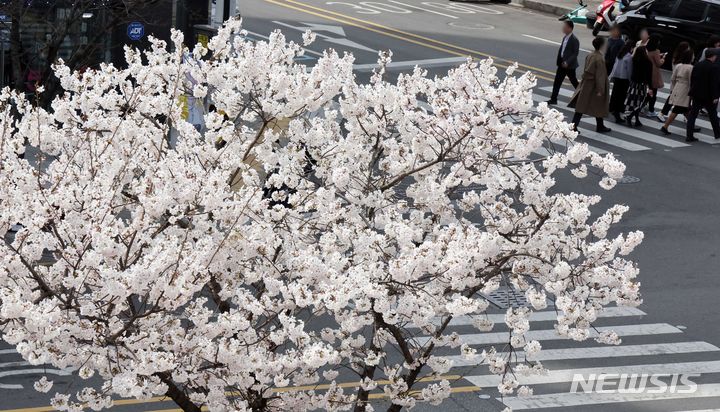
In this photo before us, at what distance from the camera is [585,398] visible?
40.4 ft

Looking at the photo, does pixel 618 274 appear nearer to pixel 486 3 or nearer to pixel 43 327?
pixel 43 327

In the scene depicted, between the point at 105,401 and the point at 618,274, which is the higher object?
the point at 618,274

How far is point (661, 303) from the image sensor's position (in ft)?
49.6

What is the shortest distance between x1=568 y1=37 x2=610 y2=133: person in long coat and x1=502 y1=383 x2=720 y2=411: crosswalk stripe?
10.4 metres

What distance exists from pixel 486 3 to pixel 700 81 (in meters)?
15.7

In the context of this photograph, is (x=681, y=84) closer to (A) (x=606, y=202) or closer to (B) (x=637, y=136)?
(B) (x=637, y=136)

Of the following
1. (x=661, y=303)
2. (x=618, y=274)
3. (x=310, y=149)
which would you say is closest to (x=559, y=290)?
(x=618, y=274)

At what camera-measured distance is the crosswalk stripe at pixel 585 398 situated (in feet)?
39.9

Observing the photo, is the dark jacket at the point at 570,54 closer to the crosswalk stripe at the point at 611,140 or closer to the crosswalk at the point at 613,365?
the crosswalk stripe at the point at 611,140

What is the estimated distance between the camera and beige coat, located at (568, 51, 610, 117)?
22.4 m


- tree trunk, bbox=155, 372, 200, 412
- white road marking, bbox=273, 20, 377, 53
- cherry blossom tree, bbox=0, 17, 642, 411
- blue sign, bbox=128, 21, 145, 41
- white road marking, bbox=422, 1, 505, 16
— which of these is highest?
cherry blossom tree, bbox=0, 17, 642, 411

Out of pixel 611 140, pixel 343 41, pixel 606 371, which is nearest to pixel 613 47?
pixel 611 140

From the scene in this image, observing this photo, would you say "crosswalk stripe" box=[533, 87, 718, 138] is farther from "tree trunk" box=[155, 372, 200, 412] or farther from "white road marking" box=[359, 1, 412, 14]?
"tree trunk" box=[155, 372, 200, 412]

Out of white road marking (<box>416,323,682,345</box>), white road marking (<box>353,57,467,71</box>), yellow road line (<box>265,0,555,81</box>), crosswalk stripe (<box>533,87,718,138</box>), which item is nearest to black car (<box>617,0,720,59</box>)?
crosswalk stripe (<box>533,87,718,138</box>)
